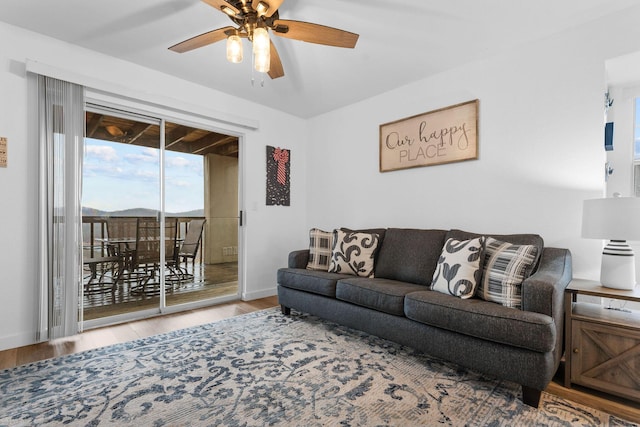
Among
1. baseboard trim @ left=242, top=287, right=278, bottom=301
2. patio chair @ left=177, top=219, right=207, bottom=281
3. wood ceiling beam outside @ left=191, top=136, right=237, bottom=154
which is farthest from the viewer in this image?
baseboard trim @ left=242, top=287, right=278, bottom=301

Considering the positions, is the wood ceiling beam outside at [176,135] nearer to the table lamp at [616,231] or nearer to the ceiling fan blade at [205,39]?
the ceiling fan blade at [205,39]

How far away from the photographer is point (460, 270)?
2256 mm

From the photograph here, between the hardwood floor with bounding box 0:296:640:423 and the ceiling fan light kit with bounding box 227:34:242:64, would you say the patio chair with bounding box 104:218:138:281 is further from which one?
the ceiling fan light kit with bounding box 227:34:242:64

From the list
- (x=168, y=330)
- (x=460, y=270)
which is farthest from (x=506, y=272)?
(x=168, y=330)

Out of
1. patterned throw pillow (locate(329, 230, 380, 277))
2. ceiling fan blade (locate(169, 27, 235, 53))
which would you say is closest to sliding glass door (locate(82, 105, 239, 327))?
ceiling fan blade (locate(169, 27, 235, 53))

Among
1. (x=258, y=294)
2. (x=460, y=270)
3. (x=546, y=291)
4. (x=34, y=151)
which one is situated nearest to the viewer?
(x=546, y=291)

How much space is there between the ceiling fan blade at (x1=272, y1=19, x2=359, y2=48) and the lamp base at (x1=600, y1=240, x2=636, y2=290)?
6.95 feet

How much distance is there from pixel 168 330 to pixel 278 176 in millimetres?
2288

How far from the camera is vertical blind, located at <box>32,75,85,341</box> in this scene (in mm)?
2533

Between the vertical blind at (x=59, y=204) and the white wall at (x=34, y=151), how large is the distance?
0.29 feet

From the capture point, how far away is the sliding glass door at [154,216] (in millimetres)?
2986

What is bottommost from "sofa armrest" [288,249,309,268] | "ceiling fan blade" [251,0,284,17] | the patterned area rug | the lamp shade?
the patterned area rug

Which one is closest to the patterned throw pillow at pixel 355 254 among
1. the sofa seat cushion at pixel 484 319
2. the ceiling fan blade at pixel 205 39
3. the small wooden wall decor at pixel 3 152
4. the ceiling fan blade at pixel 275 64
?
the sofa seat cushion at pixel 484 319

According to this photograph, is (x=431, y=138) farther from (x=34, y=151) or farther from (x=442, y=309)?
(x=34, y=151)
